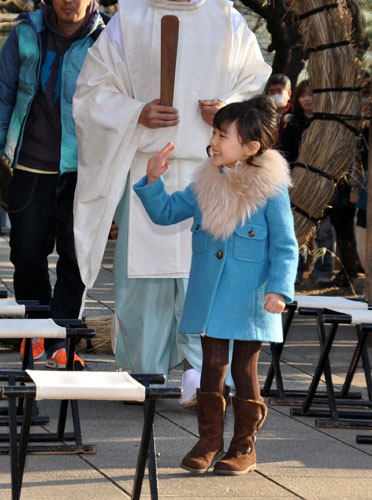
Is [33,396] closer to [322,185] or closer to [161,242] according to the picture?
[161,242]

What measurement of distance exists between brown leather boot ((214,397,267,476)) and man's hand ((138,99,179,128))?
1.44 m

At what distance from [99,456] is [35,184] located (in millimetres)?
2039

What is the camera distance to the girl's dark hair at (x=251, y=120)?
4105mm

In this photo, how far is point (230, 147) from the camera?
414cm

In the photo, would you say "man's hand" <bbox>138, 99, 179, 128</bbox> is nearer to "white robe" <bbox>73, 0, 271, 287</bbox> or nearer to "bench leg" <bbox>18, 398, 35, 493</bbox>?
"white robe" <bbox>73, 0, 271, 287</bbox>

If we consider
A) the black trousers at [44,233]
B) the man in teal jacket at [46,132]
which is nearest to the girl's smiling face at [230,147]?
the man in teal jacket at [46,132]

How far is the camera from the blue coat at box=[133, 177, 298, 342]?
407 cm

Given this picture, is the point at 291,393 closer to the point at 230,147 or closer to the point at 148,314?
the point at 148,314

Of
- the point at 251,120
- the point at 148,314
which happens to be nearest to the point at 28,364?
the point at 148,314

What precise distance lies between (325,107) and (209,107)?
1796 mm

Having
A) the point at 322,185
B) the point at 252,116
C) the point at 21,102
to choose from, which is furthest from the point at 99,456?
the point at 322,185

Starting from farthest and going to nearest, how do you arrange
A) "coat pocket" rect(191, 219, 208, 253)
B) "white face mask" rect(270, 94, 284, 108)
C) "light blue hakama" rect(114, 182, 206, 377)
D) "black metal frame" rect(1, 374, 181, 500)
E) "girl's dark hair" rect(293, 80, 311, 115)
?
"girl's dark hair" rect(293, 80, 311, 115), "white face mask" rect(270, 94, 284, 108), "light blue hakama" rect(114, 182, 206, 377), "coat pocket" rect(191, 219, 208, 253), "black metal frame" rect(1, 374, 181, 500)

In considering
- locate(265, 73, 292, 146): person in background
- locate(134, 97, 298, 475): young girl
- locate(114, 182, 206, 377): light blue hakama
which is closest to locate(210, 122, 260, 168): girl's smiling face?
locate(134, 97, 298, 475): young girl

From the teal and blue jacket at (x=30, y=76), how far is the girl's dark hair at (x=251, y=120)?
165 centimetres
